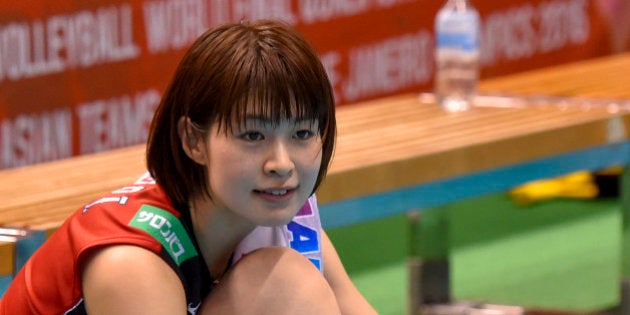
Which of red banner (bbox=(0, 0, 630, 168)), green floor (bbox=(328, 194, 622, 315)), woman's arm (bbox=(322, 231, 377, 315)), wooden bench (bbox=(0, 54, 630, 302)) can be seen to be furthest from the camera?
green floor (bbox=(328, 194, 622, 315))

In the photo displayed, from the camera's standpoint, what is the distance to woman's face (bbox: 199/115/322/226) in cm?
210

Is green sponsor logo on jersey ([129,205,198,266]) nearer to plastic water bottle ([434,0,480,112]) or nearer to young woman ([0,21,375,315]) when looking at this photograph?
young woman ([0,21,375,315])

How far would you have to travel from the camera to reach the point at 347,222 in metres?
3.21

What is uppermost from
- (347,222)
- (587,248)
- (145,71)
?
(145,71)

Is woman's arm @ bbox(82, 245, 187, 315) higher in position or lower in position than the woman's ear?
lower

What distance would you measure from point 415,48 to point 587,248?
96 centimetres

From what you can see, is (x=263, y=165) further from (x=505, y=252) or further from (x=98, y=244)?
(x=505, y=252)

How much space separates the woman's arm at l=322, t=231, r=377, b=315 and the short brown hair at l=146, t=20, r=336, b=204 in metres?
0.42

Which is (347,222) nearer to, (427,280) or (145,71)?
(427,280)

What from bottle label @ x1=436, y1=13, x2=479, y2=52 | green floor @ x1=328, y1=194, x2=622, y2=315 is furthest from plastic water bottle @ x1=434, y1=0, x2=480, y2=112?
green floor @ x1=328, y1=194, x2=622, y2=315

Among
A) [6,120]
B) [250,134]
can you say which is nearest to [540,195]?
[6,120]

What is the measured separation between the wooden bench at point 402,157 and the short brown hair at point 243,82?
569 millimetres

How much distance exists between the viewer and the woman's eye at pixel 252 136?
2102 mm

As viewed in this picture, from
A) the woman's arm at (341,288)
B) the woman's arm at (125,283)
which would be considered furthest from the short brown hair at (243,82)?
the woman's arm at (341,288)
